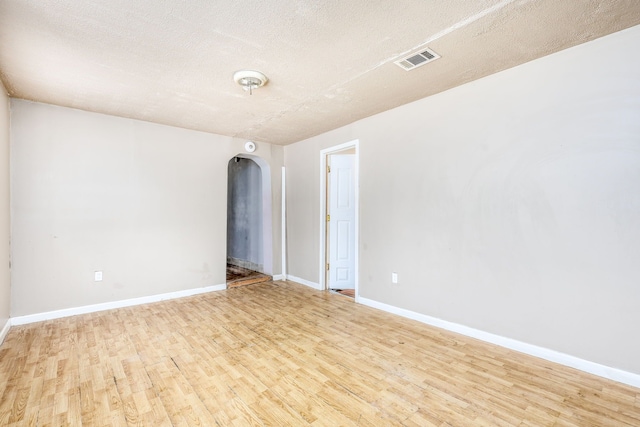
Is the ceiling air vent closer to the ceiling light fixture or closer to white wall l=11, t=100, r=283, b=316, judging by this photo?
the ceiling light fixture

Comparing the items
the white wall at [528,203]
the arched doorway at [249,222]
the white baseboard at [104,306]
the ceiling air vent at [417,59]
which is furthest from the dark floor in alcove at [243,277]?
the ceiling air vent at [417,59]

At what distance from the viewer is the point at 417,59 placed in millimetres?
2303

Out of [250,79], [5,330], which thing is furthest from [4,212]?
[250,79]

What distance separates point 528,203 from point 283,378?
2.36 meters

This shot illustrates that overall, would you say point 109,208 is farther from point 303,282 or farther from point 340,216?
point 340,216

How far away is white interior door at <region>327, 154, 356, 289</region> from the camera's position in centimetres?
455

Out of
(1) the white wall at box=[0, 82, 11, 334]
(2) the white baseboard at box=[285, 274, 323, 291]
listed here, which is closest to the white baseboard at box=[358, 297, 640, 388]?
(2) the white baseboard at box=[285, 274, 323, 291]

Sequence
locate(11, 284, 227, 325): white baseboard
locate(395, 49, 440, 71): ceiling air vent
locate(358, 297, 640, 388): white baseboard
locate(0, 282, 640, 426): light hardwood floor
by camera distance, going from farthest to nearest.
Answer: locate(11, 284, 227, 325): white baseboard → locate(395, 49, 440, 71): ceiling air vent → locate(358, 297, 640, 388): white baseboard → locate(0, 282, 640, 426): light hardwood floor

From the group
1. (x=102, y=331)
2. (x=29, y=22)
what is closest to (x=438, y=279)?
(x=102, y=331)

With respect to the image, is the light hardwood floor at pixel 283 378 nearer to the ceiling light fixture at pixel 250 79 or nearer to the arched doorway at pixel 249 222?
the arched doorway at pixel 249 222

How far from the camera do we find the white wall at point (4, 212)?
2760mm

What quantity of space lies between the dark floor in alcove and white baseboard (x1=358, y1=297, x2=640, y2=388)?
8.23 feet

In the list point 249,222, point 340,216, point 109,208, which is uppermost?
point 109,208

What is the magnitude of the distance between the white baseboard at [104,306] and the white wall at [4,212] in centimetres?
20
